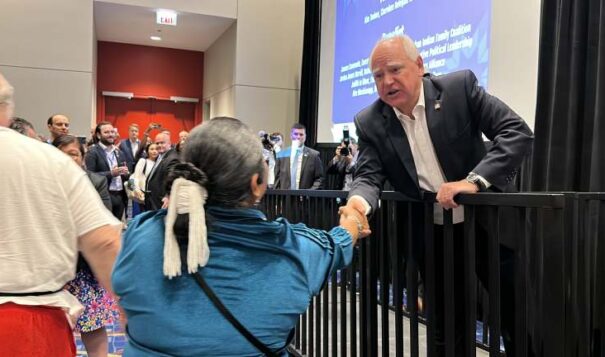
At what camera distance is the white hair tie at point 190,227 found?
1.11 meters

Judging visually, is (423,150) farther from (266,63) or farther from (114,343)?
(266,63)

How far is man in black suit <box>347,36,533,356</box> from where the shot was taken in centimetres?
194

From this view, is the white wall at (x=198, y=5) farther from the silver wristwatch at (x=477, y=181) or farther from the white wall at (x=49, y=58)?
the silver wristwatch at (x=477, y=181)

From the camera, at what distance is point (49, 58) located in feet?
30.3

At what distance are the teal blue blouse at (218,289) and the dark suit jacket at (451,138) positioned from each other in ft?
2.82

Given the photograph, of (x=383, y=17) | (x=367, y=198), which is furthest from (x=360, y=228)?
(x=383, y=17)

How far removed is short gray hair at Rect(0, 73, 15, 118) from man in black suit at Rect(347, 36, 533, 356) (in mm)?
1074

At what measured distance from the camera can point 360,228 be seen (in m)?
1.70

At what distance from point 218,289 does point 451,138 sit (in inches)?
46.3

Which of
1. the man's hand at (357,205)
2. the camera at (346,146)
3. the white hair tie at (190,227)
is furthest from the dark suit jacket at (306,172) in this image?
the white hair tie at (190,227)

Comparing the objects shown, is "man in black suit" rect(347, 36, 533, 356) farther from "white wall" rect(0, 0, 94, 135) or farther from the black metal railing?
"white wall" rect(0, 0, 94, 135)

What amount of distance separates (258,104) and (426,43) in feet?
16.3

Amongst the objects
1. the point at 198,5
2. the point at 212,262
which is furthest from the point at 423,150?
the point at 198,5

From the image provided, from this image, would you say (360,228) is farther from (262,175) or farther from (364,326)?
(364,326)
